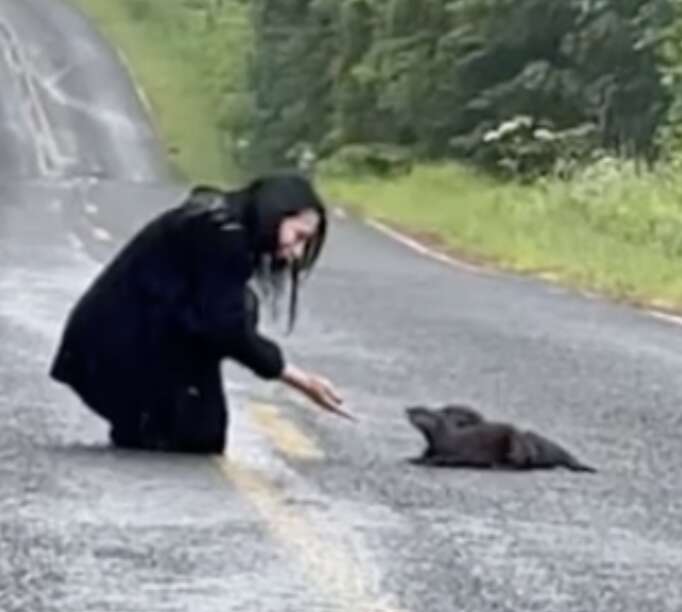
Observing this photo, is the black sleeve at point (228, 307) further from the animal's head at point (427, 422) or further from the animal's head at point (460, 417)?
the animal's head at point (460, 417)

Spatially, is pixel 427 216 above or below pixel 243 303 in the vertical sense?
below

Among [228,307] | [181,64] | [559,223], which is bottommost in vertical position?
[181,64]

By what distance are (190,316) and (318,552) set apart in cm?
200

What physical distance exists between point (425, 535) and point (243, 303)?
5.46 ft

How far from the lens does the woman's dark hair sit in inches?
382

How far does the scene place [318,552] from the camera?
801 cm

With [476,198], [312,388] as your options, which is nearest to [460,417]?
[312,388]

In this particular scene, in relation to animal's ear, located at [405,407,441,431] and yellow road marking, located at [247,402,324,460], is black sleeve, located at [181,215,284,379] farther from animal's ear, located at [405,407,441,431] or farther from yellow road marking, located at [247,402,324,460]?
animal's ear, located at [405,407,441,431]

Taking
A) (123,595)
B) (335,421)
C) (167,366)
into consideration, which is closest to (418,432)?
(335,421)

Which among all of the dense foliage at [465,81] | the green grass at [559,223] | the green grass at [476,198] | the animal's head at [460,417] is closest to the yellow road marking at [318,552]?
the animal's head at [460,417]

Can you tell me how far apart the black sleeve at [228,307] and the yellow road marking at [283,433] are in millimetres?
566

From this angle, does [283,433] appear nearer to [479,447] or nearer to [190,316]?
[479,447]

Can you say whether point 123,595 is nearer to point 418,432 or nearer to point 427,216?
point 418,432

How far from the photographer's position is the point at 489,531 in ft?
28.0
